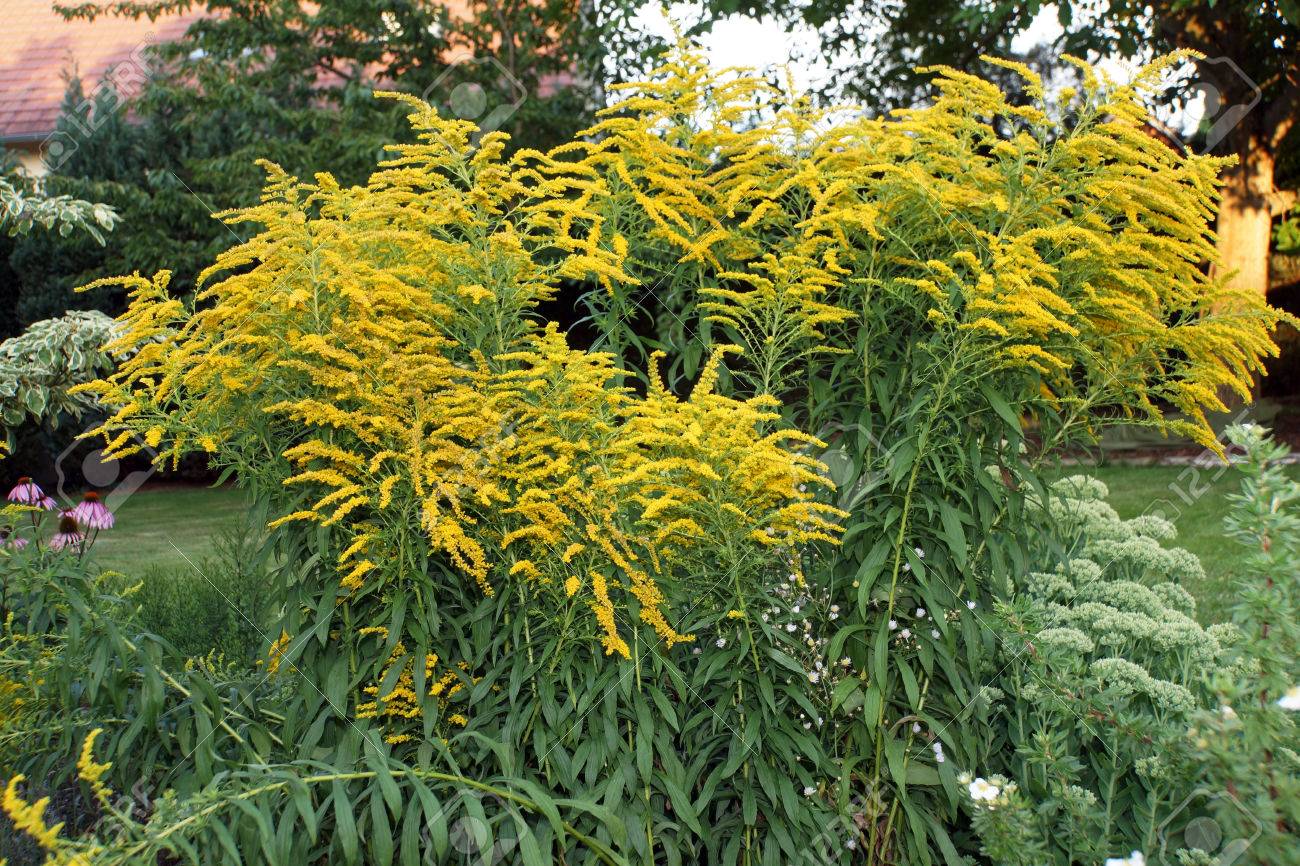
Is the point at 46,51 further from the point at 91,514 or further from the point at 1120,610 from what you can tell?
the point at 1120,610

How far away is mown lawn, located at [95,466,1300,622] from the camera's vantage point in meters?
7.20

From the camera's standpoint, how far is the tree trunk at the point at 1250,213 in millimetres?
11094

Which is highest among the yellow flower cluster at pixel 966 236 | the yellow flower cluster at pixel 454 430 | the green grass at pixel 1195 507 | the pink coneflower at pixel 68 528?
the yellow flower cluster at pixel 966 236

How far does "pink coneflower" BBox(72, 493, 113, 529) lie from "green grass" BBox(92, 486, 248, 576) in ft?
7.44

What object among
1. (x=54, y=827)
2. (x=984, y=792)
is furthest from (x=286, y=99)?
(x=984, y=792)

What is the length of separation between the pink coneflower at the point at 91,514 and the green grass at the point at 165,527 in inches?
89.3

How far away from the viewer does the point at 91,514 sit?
5.13 m

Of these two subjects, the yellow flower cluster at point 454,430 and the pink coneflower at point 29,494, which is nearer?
the yellow flower cluster at point 454,430

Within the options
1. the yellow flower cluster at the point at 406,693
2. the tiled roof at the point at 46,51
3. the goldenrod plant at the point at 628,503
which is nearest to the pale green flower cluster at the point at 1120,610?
the goldenrod plant at the point at 628,503

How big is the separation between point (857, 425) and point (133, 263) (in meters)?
11.2

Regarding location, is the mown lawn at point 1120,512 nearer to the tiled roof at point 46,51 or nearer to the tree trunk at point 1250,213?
the tree trunk at point 1250,213

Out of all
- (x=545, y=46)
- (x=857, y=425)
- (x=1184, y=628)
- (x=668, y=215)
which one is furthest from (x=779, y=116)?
(x=545, y=46)

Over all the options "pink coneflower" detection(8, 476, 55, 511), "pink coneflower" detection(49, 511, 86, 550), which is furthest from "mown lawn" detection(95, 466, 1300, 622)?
"pink coneflower" detection(8, 476, 55, 511)

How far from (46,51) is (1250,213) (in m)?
16.9
